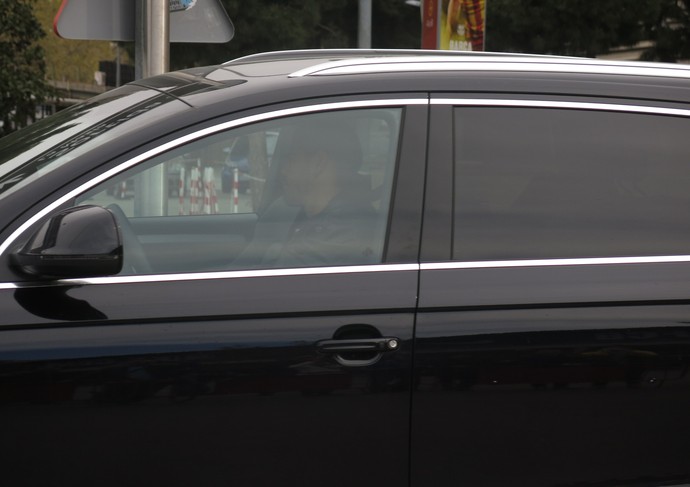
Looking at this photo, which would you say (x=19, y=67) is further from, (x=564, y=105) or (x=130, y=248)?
(x=564, y=105)

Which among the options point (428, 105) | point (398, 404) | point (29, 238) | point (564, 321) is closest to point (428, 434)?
point (398, 404)

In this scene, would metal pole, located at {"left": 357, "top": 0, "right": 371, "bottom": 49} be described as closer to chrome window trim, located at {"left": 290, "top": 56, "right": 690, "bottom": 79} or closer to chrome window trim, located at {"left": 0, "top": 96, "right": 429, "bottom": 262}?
chrome window trim, located at {"left": 290, "top": 56, "right": 690, "bottom": 79}

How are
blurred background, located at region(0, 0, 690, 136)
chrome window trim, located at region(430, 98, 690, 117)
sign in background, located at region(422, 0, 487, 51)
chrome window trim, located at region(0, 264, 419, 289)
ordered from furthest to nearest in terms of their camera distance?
1. blurred background, located at region(0, 0, 690, 136)
2. sign in background, located at region(422, 0, 487, 51)
3. chrome window trim, located at region(430, 98, 690, 117)
4. chrome window trim, located at region(0, 264, 419, 289)

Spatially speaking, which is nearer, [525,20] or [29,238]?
[29,238]

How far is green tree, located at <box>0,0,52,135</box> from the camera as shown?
12969 mm

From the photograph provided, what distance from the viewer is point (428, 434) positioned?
259 centimetres

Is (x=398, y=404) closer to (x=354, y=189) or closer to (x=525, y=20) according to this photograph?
(x=354, y=189)

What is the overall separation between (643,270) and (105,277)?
1374 mm

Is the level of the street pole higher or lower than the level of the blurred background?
lower

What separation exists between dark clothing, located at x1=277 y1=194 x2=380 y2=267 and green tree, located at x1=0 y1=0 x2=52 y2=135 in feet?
35.9

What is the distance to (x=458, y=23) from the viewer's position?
47.3 feet

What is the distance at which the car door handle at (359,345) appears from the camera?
2.58 metres

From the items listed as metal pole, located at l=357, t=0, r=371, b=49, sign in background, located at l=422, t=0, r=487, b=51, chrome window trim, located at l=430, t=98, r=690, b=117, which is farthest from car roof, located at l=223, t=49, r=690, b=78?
metal pole, located at l=357, t=0, r=371, b=49

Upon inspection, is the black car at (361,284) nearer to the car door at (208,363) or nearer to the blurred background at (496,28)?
the car door at (208,363)
